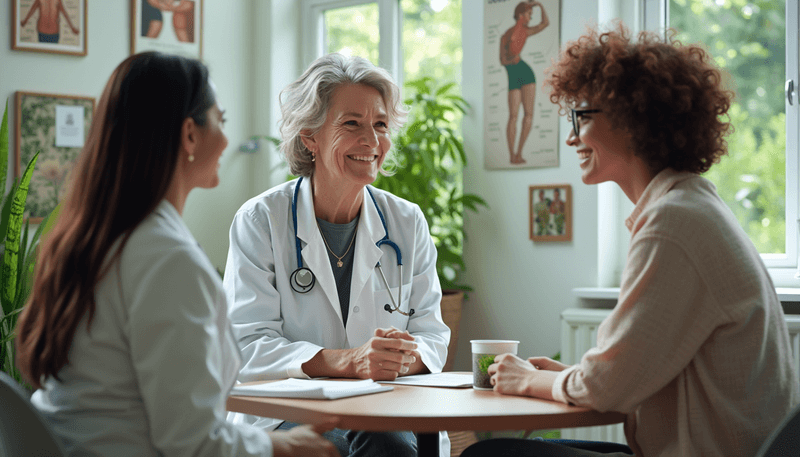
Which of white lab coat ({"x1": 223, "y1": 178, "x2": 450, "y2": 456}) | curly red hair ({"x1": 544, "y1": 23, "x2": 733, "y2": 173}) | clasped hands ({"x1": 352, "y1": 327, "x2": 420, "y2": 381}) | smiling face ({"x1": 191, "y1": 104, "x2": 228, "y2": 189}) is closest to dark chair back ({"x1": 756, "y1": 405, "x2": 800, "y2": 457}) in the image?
curly red hair ({"x1": 544, "y1": 23, "x2": 733, "y2": 173})

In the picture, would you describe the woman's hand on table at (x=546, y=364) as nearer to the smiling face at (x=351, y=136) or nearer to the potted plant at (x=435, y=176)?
the smiling face at (x=351, y=136)

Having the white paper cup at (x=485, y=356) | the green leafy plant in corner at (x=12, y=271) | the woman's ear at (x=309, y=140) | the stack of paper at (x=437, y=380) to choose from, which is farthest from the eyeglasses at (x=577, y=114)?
the green leafy plant in corner at (x=12, y=271)

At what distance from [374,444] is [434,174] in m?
1.70

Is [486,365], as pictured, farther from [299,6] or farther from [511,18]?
[299,6]

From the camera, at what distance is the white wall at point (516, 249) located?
→ 307 cm

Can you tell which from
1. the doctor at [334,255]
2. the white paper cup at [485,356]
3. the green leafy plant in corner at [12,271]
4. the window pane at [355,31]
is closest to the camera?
the white paper cup at [485,356]

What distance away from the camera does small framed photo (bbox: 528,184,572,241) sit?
3.09 meters

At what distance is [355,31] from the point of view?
12.9 feet

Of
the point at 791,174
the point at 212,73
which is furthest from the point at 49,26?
the point at 791,174

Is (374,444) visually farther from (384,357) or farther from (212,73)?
(212,73)

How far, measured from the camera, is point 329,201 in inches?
85.0

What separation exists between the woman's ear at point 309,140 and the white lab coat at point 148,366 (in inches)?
45.0

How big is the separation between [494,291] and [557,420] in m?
2.05

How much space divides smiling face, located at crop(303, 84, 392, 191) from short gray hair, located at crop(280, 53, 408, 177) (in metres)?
0.02
